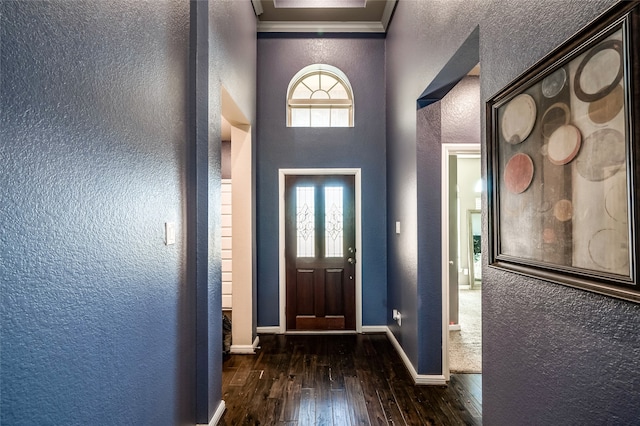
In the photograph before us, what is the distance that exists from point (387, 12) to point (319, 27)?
82 centimetres

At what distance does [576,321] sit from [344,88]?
3.72 meters

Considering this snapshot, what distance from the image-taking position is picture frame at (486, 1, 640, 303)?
82 cm

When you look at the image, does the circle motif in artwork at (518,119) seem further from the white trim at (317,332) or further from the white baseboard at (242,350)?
the white trim at (317,332)

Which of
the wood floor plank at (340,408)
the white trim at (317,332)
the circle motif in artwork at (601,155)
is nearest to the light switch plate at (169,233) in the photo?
the wood floor plank at (340,408)

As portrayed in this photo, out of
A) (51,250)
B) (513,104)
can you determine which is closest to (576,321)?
(513,104)

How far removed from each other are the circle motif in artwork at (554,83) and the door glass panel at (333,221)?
2.96 metres

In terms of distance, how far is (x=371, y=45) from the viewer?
4031 mm

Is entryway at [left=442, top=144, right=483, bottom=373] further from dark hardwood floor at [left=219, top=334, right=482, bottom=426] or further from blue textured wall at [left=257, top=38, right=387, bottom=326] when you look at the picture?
blue textured wall at [left=257, top=38, right=387, bottom=326]

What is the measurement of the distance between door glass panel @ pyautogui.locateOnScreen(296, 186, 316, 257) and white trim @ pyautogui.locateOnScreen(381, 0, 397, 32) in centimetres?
208

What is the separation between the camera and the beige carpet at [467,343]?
308 centimetres

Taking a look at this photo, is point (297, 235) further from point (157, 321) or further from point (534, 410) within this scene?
point (534, 410)

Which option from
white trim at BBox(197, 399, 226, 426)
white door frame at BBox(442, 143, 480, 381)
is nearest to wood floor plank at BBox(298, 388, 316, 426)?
white trim at BBox(197, 399, 226, 426)

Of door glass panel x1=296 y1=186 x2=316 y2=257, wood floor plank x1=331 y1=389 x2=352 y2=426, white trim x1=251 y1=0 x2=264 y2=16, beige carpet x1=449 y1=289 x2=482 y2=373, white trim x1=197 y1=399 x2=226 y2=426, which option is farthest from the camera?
door glass panel x1=296 y1=186 x2=316 y2=257

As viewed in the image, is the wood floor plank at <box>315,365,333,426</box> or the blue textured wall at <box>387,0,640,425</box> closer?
the blue textured wall at <box>387,0,640,425</box>
